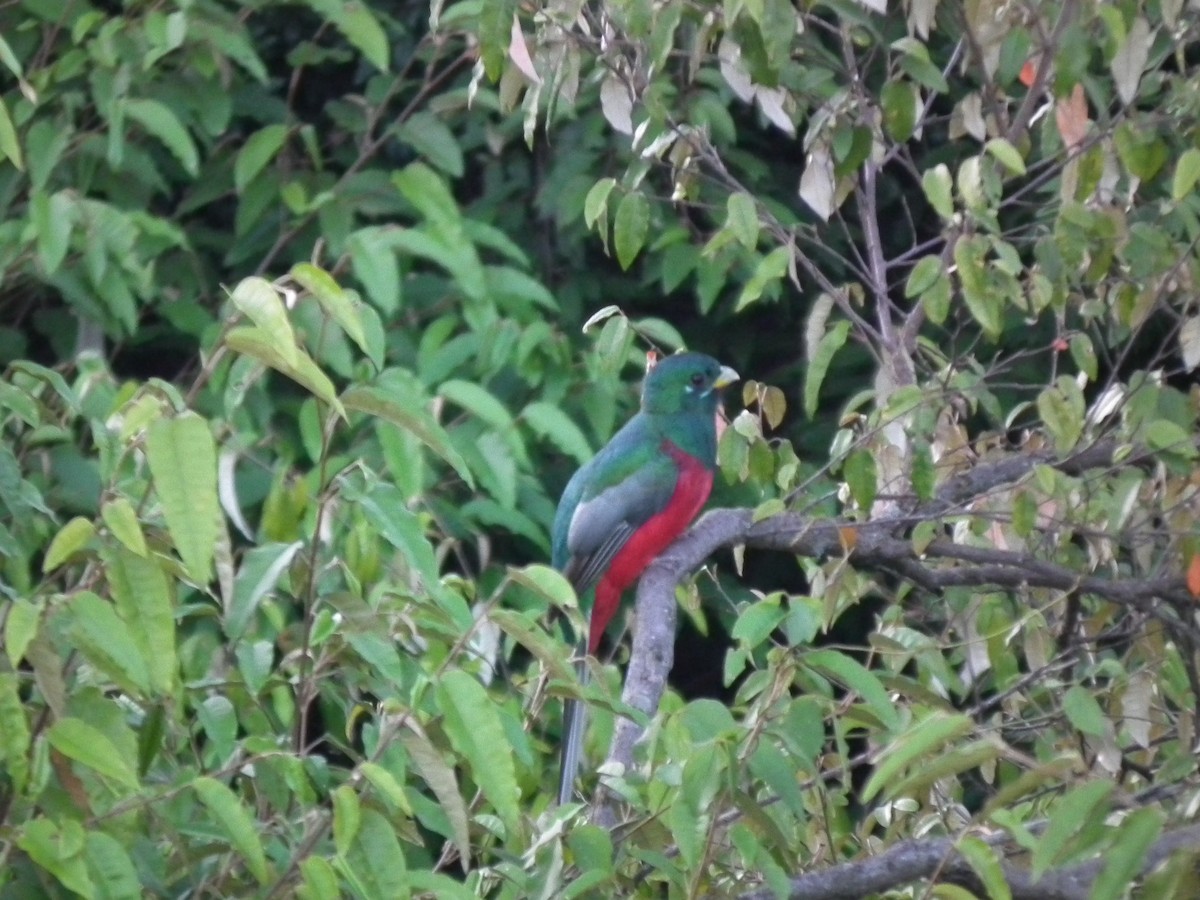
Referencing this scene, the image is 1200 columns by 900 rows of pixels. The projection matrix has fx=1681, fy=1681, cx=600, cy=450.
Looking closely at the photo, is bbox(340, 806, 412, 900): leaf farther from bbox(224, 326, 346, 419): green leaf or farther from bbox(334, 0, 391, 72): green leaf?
bbox(334, 0, 391, 72): green leaf

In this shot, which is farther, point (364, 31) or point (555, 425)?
point (364, 31)

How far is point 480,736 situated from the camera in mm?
1608

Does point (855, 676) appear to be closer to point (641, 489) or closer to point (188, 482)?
point (188, 482)

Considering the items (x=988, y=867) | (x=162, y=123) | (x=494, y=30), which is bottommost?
(x=988, y=867)

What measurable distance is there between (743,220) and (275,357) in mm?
1043

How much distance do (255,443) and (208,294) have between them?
99cm

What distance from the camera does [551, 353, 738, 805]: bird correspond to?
154 inches

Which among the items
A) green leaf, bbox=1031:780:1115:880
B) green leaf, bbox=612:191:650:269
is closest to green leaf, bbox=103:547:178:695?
green leaf, bbox=1031:780:1115:880

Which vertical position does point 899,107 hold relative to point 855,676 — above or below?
above

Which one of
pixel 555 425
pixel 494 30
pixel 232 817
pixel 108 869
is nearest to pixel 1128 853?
pixel 232 817

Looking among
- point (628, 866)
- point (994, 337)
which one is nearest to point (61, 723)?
point (628, 866)

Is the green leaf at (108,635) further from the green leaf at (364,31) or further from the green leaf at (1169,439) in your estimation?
the green leaf at (364,31)

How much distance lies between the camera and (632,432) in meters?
4.13

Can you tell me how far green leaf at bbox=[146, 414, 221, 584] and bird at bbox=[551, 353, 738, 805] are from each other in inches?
91.5
